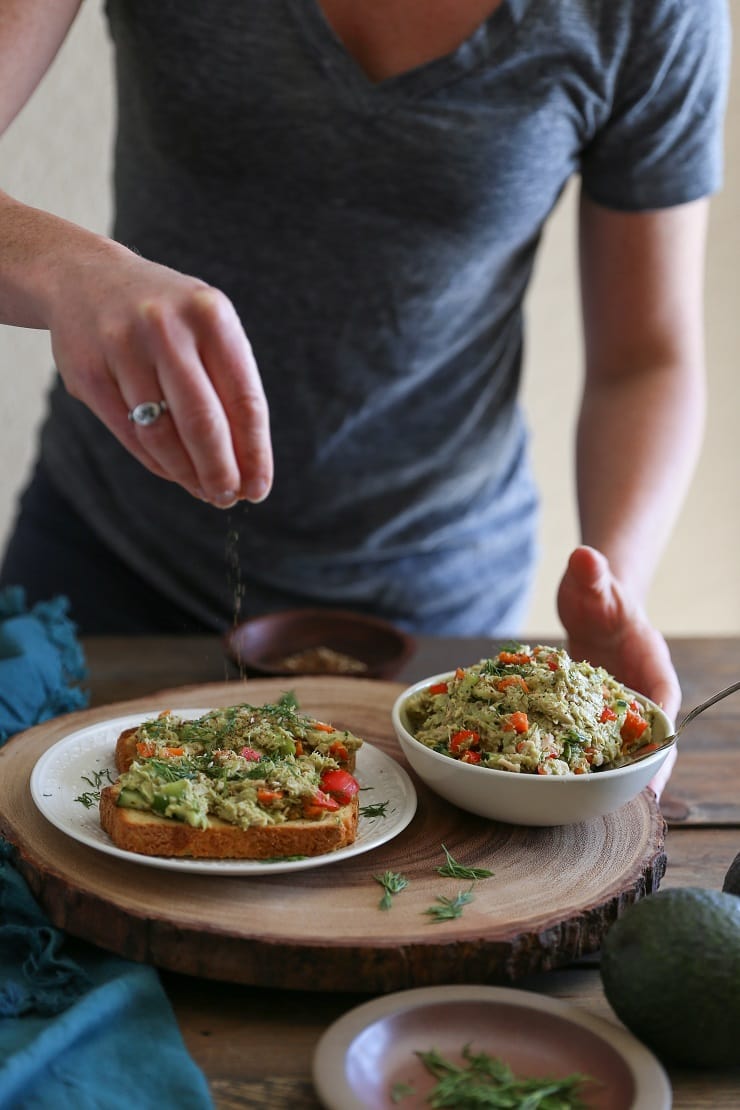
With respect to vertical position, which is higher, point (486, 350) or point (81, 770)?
point (486, 350)

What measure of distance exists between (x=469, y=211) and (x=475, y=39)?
278mm

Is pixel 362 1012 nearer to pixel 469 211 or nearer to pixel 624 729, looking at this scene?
pixel 624 729

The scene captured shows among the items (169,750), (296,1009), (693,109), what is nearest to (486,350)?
(693,109)

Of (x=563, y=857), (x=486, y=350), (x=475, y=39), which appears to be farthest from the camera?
(x=486, y=350)

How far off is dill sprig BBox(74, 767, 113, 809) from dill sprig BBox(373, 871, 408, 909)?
0.35 metres

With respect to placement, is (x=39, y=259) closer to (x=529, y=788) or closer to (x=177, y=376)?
(x=177, y=376)

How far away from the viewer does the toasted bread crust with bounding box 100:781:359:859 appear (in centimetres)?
118

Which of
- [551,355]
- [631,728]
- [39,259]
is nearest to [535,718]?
[631,728]

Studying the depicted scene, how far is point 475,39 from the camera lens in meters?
1.85

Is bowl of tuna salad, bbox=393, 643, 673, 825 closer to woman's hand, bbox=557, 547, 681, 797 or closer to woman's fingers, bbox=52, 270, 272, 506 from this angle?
woman's hand, bbox=557, 547, 681, 797

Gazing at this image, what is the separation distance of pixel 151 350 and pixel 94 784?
54cm

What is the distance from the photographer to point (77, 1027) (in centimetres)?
103

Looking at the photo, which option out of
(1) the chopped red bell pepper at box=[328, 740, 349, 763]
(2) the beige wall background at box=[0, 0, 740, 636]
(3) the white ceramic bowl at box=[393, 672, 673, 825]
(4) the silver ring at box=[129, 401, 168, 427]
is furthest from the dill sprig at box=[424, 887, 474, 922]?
(2) the beige wall background at box=[0, 0, 740, 636]

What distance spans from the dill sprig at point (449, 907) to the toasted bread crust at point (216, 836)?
0.41 feet
